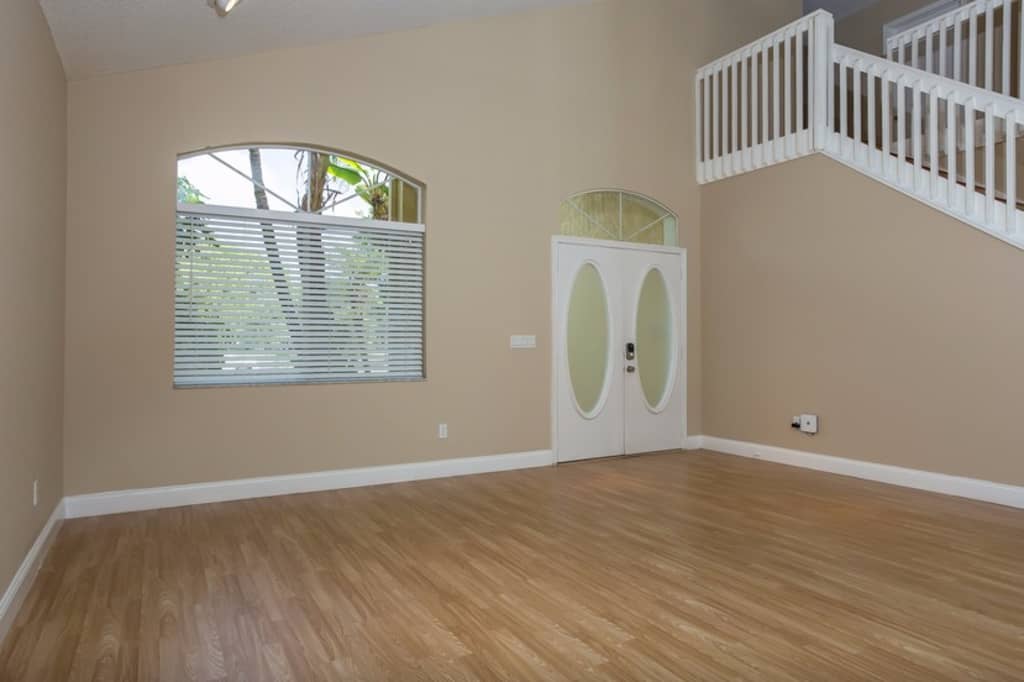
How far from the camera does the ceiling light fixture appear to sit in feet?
11.7

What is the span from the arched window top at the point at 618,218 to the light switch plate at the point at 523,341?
1.11 meters

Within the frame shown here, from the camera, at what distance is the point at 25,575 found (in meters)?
3.07

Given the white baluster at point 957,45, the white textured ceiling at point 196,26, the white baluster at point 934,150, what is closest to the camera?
the white textured ceiling at point 196,26

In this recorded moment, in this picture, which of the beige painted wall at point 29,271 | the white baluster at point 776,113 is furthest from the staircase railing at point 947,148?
the beige painted wall at point 29,271

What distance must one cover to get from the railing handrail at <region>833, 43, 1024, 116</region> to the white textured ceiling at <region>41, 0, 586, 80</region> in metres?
3.26

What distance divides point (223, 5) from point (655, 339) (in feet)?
15.8

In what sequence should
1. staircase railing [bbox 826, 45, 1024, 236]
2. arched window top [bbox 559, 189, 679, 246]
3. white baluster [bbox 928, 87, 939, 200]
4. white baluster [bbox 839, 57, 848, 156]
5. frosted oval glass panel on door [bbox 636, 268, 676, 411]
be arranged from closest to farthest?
staircase railing [bbox 826, 45, 1024, 236] → white baluster [bbox 928, 87, 939, 200] → white baluster [bbox 839, 57, 848, 156] → arched window top [bbox 559, 189, 679, 246] → frosted oval glass panel on door [bbox 636, 268, 676, 411]

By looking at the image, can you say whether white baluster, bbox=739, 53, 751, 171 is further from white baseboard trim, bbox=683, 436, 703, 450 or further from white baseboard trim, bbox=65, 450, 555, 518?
white baseboard trim, bbox=65, 450, 555, 518

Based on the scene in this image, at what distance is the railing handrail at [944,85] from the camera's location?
4605 millimetres

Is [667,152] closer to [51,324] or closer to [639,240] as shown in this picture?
[639,240]

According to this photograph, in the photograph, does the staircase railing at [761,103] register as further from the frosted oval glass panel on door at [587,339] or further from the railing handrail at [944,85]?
the frosted oval glass panel on door at [587,339]

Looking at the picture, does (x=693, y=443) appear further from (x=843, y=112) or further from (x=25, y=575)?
(x=25, y=575)

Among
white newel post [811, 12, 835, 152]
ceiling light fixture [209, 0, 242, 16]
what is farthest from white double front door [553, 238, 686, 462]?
ceiling light fixture [209, 0, 242, 16]

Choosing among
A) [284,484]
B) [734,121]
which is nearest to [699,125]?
[734,121]
